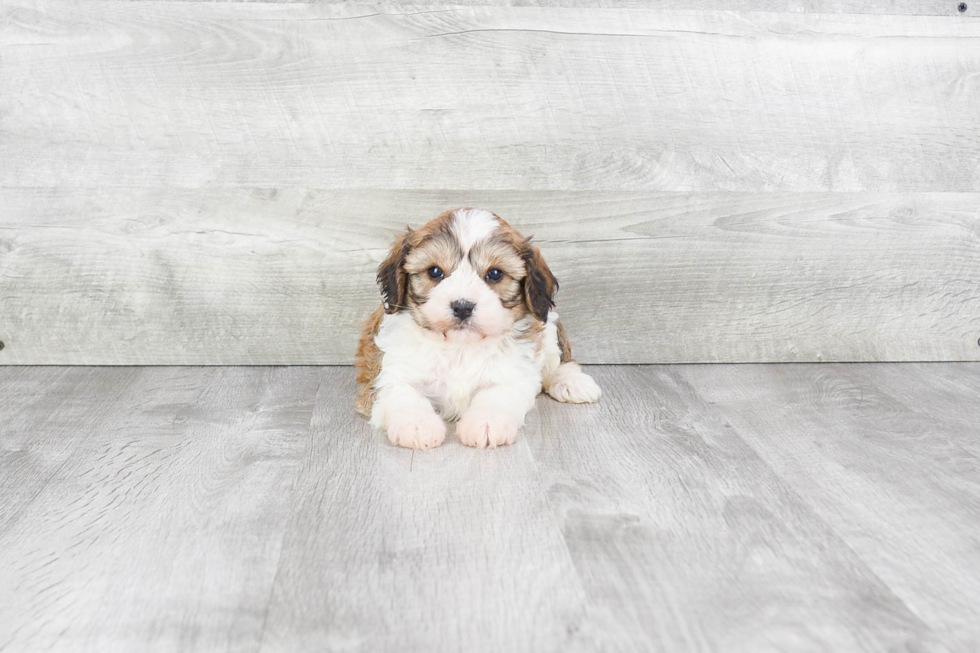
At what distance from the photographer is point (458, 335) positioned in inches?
75.0

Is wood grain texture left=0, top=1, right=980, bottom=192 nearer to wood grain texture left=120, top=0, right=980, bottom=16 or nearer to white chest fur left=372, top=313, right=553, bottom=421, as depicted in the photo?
wood grain texture left=120, top=0, right=980, bottom=16

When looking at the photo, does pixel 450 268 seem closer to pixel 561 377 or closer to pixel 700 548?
pixel 561 377

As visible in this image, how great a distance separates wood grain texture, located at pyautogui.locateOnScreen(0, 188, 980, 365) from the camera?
2.44 metres

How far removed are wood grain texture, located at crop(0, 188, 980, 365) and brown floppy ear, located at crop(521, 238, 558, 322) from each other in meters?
0.51

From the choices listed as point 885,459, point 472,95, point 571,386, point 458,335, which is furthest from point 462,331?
point 885,459

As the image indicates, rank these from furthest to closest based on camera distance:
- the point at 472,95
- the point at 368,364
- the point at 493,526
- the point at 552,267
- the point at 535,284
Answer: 1. the point at 552,267
2. the point at 472,95
3. the point at 368,364
4. the point at 535,284
5. the point at 493,526

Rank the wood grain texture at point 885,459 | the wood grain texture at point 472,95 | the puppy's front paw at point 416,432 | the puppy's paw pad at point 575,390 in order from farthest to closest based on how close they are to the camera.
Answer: the wood grain texture at point 472,95 → the puppy's paw pad at point 575,390 → the puppy's front paw at point 416,432 → the wood grain texture at point 885,459

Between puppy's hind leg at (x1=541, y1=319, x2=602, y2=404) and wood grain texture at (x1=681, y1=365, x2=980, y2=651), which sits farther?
puppy's hind leg at (x1=541, y1=319, x2=602, y2=404)

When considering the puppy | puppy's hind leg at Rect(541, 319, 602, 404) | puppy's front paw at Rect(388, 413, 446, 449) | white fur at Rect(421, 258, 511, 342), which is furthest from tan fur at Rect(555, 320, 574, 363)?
puppy's front paw at Rect(388, 413, 446, 449)

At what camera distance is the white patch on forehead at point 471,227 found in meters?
1.90

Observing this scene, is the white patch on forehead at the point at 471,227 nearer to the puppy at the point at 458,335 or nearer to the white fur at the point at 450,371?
the puppy at the point at 458,335

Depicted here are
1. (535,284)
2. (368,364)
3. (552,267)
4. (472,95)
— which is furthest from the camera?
(552,267)

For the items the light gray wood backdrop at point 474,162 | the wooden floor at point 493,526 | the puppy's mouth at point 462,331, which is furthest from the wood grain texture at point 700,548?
the light gray wood backdrop at point 474,162

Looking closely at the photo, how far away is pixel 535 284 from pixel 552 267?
55 centimetres
